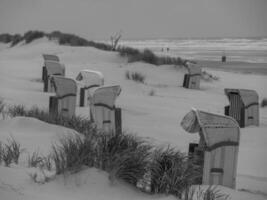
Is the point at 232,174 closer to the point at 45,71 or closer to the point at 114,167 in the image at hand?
the point at 114,167

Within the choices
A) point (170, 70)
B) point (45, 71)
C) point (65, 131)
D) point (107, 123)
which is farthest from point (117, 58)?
point (65, 131)

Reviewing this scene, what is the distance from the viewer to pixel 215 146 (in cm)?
521

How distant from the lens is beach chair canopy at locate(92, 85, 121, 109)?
285 inches

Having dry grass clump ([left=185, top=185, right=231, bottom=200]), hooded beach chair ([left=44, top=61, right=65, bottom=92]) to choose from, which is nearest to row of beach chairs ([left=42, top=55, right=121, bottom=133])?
dry grass clump ([left=185, top=185, right=231, bottom=200])

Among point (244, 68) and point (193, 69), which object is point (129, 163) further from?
point (244, 68)

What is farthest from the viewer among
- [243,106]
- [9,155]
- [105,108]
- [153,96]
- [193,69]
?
[193,69]

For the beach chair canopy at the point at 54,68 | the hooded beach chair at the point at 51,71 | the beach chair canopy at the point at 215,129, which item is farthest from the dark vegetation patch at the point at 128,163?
the beach chair canopy at the point at 54,68

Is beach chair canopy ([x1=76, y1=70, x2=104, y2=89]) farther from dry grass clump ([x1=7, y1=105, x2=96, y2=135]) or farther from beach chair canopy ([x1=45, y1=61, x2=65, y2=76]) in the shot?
dry grass clump ([x1=7, y1=105, x2=96, y2=135])

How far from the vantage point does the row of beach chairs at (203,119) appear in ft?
17.0

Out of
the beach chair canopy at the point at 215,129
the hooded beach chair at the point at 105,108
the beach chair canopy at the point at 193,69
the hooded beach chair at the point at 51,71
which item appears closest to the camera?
the beach chair canopy at the point at 215,129

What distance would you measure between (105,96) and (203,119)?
240 centimetres

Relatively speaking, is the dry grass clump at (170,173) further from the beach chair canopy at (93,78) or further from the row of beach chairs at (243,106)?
the beach chair canopy at (93,78)

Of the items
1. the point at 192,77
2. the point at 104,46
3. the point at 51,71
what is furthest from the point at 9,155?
the point at 104,46

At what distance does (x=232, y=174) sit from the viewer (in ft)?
17.4
